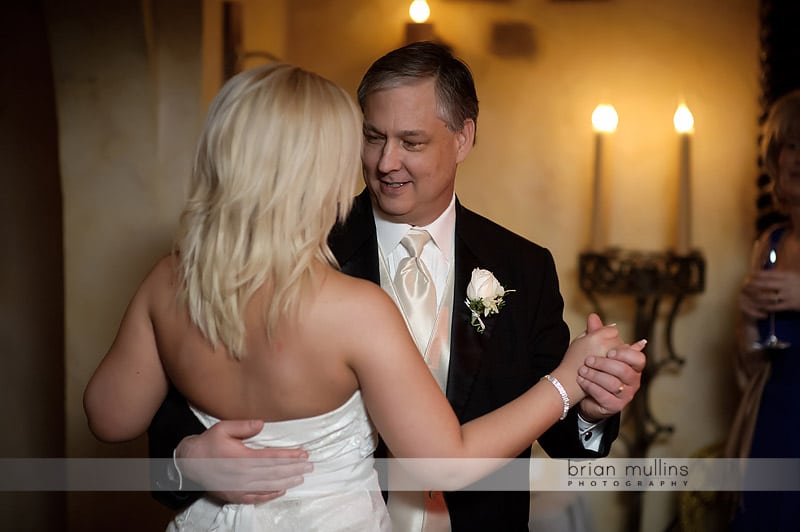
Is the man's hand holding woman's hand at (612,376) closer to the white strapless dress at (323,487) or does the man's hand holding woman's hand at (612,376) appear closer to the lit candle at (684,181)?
the white strapless dress at (323,487)

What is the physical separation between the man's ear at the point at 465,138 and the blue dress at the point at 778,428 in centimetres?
140

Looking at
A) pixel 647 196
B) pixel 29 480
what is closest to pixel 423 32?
pixel 647 196

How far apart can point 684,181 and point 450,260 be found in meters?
1.43

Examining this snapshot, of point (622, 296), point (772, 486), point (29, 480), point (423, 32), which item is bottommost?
point (29, 480)

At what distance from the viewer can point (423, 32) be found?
11.2 ft

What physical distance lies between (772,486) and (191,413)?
2.06 meters

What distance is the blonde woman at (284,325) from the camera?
56.1 inches

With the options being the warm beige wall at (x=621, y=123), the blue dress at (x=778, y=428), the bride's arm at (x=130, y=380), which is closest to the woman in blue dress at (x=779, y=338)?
the blue dress at (x=778, y=428)

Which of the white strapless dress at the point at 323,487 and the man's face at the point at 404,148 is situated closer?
the white strapless dress at the point at 323,487

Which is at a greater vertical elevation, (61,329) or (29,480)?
(61,329)

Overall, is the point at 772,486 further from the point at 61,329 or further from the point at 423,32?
the point at 61,329

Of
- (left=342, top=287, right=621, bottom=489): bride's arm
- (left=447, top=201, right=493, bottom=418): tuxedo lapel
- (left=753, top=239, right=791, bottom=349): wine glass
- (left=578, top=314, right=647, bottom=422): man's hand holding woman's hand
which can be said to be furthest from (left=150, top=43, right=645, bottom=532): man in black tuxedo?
(left=753, top=239, right=791, bottom=349): wine glass

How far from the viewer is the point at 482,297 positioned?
2102 mm

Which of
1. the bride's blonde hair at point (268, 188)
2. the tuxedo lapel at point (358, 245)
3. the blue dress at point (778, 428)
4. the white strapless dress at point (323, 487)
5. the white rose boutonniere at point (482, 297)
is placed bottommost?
the blue dress at point (778, 428)
